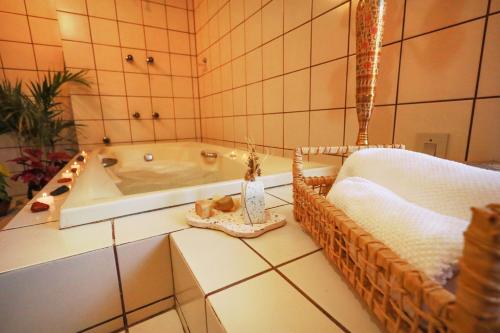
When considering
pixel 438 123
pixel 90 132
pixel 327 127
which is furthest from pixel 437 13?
pixel 90 132

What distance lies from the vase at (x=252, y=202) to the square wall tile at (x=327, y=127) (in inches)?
21.5

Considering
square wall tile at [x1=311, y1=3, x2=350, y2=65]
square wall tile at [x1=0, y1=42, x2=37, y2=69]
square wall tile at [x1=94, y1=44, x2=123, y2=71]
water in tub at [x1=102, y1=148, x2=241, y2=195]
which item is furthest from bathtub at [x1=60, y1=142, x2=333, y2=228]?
square wall tile at [x1=0, y1=42, x2=37, y2=69]

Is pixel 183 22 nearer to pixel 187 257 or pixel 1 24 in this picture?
pixel 1 24

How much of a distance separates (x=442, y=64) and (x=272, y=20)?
83 cm

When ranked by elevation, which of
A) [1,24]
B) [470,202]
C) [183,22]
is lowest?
[470,202]

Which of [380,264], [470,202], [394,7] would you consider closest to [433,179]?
[470,202]

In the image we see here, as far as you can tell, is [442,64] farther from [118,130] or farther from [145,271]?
[118,130]

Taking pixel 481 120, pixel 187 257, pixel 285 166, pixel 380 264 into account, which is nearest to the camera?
pixel 380 264

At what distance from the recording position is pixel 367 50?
0.61 m

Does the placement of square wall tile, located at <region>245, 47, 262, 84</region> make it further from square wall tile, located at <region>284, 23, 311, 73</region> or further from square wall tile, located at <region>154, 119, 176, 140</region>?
square wall tile, located at <region>154, 119, 176, 140</region>

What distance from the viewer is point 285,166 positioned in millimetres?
944

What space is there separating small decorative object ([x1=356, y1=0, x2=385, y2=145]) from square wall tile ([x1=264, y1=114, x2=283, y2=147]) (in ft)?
1.85

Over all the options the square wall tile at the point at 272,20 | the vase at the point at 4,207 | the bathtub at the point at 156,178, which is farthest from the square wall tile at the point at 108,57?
the square wall tile at the point at 272,20

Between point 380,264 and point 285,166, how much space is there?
731 millimetres
